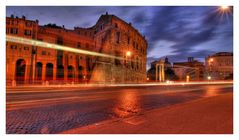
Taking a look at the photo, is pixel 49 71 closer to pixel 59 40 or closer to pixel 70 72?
pixel 70 72

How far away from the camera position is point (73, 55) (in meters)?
36.0

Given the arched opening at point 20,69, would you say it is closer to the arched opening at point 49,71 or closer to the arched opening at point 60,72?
the arched opening at point 49,71

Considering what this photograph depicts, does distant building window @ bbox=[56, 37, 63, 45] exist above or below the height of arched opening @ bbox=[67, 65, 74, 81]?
above

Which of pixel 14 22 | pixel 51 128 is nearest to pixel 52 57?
pixel 14 22

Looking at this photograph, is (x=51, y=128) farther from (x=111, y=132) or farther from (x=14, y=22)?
(x=14, y=22)

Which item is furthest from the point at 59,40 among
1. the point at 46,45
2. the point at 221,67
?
the point at 221,67

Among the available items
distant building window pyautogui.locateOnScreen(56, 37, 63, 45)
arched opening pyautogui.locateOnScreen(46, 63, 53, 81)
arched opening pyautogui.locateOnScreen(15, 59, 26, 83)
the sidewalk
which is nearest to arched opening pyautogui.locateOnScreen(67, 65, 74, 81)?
arched opening pyautogui.locateOnScreen(46, 63, 53, 81)

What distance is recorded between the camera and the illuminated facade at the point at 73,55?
1112 inches

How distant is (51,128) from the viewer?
441 centimetres

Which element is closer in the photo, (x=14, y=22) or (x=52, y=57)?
(x=14, y=22)

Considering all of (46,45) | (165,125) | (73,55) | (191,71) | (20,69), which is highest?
(46,45)

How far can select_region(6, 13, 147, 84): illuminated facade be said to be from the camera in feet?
92.7

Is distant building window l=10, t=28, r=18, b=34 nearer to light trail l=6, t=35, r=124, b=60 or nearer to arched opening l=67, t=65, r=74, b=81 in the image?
light trail l=6, t=35, r=124, b=60
